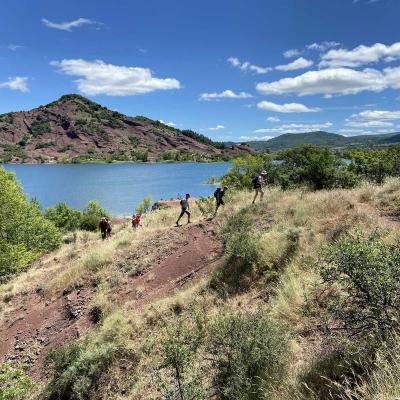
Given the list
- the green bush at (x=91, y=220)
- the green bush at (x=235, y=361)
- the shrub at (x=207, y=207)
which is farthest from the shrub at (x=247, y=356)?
the green bush at (x=91, y=220)

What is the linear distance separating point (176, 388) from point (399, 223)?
26.0 feet

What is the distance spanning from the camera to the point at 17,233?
26.2 meters

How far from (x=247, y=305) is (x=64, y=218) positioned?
37164 mm

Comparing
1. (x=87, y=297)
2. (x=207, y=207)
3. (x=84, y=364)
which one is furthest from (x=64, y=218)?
(x=84, y=364)

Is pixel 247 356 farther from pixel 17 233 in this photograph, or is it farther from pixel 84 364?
pixel 17 233

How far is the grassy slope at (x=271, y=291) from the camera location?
866 cm

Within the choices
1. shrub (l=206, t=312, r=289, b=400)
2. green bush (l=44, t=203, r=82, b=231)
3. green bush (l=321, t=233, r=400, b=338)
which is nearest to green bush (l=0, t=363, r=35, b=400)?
shrub (l=206, t=312, r=289, b=400)

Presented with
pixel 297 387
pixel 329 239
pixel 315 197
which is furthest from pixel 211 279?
pixel 297 387

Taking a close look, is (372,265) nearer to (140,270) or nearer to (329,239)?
(329,239)

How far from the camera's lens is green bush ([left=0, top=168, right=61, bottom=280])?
2362 centimetres

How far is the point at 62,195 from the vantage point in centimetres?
9706

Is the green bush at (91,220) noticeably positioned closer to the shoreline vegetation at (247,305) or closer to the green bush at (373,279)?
the shoreline vegetation at (247,305)

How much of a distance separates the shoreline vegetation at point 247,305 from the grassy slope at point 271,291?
A: 44mm

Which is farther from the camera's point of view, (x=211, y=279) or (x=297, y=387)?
(x=211, y=279)
